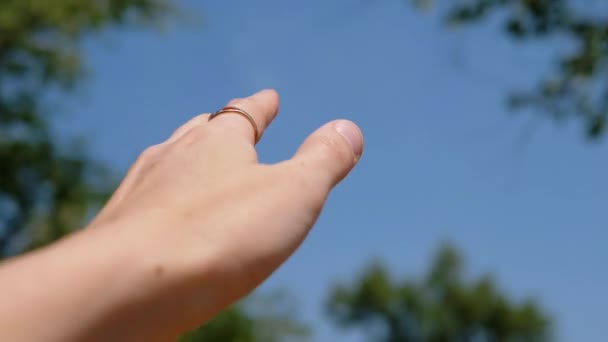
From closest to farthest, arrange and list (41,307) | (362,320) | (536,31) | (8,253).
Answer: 1. (41,307)
2. (536,31)
3. (8,253)
4. (362,320)

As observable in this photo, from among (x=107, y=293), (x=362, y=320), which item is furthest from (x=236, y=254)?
(x=362, y=320)

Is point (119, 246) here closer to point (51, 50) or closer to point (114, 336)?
point (114, 336)

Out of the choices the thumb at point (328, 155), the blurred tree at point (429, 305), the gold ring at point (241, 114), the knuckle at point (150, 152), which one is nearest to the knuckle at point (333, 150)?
the thumb at point (328, 155)

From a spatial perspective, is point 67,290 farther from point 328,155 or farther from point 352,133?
point 352,133

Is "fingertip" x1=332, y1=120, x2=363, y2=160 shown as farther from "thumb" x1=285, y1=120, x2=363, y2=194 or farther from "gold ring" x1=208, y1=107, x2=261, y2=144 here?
"gold ring" x1=208, y1=107, x2=261, y2=144

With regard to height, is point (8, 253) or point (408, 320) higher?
point (408, 320)

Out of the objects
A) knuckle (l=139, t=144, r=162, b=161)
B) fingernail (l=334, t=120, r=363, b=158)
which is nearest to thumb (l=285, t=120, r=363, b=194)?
fingernail (l=334, t=120, r=363, b=158)

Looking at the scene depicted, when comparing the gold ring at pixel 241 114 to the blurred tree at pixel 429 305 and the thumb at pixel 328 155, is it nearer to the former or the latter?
the thumb at pixel 328 155
